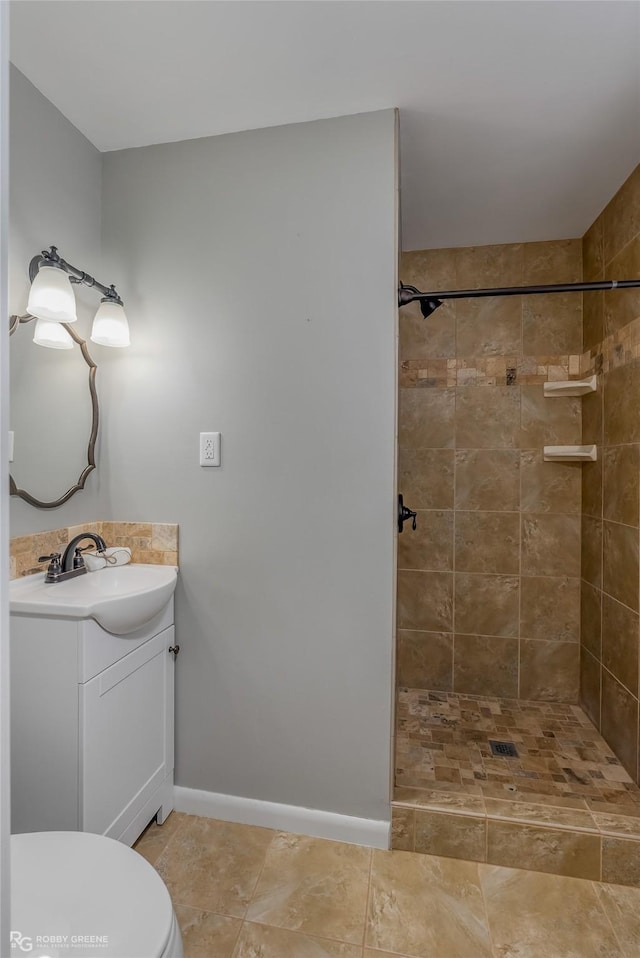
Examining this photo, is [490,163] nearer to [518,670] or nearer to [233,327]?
[233,327]

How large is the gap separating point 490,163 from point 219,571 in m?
1.87

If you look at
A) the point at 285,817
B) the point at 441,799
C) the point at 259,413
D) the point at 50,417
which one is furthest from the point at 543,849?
the point at 50,417

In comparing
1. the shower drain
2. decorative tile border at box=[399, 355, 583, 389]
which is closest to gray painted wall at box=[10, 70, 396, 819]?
the shower drain

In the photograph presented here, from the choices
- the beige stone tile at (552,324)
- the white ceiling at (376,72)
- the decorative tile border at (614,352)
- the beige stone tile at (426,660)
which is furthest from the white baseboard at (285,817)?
the white ceiling at (376,72)

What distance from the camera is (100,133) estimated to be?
1746 mm

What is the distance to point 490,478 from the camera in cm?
256

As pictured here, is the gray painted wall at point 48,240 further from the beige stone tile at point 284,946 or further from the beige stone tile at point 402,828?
the beige stone tile at point 402,828

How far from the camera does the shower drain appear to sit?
199cm

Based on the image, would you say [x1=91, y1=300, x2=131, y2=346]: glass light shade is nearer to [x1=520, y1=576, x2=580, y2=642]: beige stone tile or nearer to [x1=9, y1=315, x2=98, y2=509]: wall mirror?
[x1=9, y1=315, x2=98, y2=509]: wall mirror

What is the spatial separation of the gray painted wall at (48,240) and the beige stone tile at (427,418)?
1510 millimetres

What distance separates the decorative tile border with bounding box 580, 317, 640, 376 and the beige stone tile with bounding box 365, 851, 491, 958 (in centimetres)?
193

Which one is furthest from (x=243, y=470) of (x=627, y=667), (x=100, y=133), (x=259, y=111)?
(x=627, y=667)

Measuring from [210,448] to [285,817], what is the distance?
1322mm

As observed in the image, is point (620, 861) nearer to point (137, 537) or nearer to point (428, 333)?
point (137, 537)
